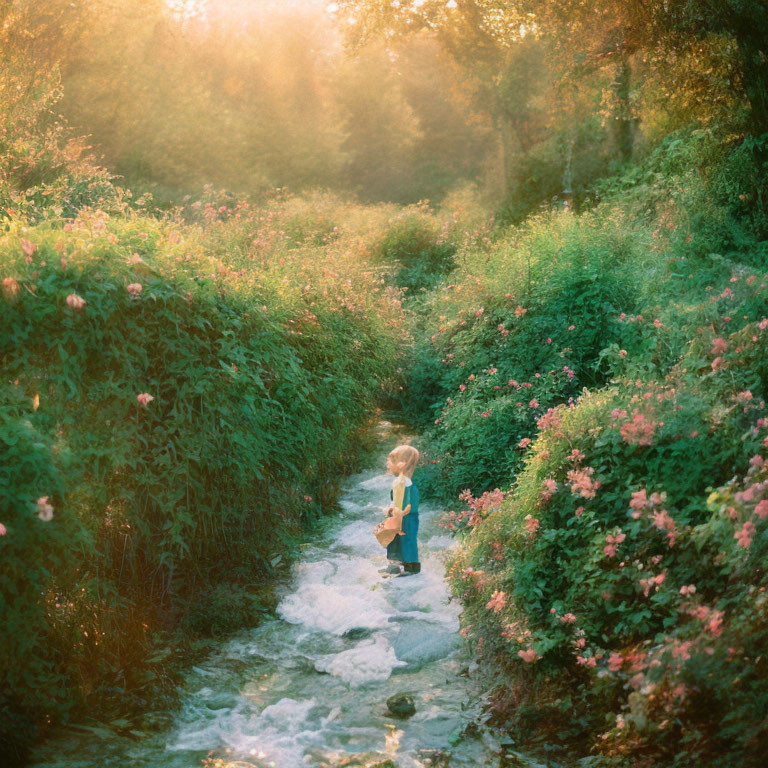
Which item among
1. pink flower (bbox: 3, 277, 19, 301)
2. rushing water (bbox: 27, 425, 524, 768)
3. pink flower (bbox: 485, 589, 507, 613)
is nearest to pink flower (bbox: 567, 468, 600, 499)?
pink flower (bbox: 485, 589, 507, 613)

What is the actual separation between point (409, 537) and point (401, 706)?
207 centimetres

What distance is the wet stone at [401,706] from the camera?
459cm

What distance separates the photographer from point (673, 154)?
13.2 metres

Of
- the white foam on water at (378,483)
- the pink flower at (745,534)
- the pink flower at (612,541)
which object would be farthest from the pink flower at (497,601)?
the white foam on water at (378,483)

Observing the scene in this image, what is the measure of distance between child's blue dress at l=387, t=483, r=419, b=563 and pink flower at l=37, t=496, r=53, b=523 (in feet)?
11.3

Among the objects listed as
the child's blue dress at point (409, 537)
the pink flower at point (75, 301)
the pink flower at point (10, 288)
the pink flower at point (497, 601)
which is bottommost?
the child's blue dress at point (409, 537)

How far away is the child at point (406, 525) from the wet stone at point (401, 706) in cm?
195

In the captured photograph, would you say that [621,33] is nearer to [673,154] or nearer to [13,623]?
[673,154]

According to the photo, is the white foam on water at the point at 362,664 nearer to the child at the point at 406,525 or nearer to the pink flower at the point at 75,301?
the child at the point at 406,525

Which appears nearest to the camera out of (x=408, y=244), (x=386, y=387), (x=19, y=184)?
(x=386, y=387)

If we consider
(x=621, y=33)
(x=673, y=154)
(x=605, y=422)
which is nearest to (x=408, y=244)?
(x=673, y=154)

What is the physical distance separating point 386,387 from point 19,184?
7.27m

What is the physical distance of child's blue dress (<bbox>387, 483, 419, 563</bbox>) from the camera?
21.3 ft

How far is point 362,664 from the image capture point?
5.23 m
